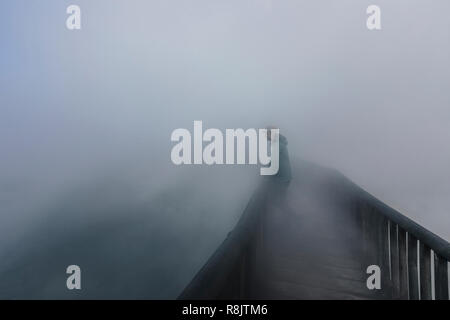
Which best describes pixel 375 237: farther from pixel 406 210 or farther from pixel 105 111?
pixel 105 111

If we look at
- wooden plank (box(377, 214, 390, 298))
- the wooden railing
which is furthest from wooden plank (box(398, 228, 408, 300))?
wooden plank (box(377, 214, 390, 298))

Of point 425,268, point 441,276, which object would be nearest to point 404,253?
point 425,268

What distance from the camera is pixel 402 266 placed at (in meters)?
1.92

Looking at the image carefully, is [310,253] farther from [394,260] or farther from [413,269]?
[413,269]

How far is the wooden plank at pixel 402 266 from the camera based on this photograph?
190cm

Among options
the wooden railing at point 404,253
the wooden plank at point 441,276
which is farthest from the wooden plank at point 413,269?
the wooden plank at point 441,276

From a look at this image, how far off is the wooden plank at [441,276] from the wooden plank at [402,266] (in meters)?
0.22

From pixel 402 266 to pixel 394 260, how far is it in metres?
0.14

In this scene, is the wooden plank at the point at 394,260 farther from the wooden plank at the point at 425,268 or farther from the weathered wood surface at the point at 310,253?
the wooden plank at the point at 425,268

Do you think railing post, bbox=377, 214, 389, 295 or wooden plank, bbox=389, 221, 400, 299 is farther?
railing post, bbox=377, 214, 389, 295

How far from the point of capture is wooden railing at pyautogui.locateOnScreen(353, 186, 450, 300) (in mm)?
1538

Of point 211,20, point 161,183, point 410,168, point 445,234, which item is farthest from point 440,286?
point 161,183

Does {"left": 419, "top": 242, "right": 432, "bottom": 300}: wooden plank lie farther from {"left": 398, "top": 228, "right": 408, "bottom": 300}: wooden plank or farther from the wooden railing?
{"left": 398, "top": 228, "right": 408, "bottom": 300}: wooden plank

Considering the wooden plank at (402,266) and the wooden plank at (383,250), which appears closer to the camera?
the wooden plank at (402,266)
